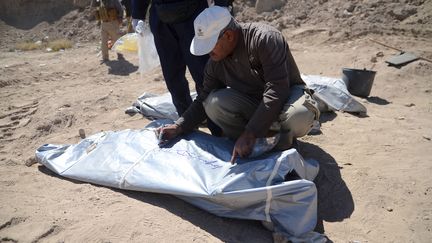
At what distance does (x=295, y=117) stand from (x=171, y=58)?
3.73ft

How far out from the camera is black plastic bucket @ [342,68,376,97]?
379 cm

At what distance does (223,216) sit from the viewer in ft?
6.41

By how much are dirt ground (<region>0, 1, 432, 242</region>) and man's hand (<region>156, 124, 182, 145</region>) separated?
0.37 metres

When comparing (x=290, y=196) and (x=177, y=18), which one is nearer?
(x=290, y=196)

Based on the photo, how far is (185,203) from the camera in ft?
6.82

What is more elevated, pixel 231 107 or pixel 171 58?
pixel 171 58

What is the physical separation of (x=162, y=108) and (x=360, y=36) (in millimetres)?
3895

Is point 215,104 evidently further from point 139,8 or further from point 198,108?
point 139,8

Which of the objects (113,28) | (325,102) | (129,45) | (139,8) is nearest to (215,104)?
(139,8)

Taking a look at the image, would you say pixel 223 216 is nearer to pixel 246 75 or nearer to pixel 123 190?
pixel 123 190

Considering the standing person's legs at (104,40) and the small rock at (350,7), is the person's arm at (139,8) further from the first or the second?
the small rock at (350,7)

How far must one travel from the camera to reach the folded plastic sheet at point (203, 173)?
1791 mm

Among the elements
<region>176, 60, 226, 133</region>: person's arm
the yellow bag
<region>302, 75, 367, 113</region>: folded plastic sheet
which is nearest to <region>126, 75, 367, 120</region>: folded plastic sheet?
<region>302, 75, 367, 113</region>: folded plastic sheet

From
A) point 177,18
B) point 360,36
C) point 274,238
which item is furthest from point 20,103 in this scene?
point 360,36
